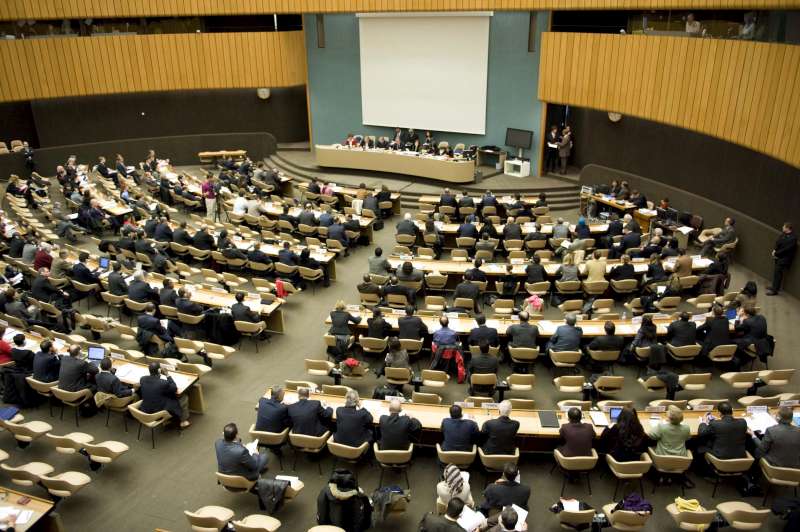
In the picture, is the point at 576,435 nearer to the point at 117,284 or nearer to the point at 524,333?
the point at 524,333

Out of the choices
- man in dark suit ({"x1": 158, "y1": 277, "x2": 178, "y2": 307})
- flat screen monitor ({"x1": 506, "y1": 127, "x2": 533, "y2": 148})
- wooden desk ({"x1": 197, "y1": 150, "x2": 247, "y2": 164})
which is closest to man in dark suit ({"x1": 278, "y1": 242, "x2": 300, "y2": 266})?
man in dark suit ({"x1": 158, "y1": 277, "x2": 178, "y2": 307})

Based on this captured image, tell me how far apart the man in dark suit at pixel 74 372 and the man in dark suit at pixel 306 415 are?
342 cm

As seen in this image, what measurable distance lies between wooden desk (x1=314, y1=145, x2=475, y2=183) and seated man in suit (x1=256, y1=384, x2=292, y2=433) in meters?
13.7

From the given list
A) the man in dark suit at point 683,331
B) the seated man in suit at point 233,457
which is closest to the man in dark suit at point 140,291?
the seated man in suit at point 233,457

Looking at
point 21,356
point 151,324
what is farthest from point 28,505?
point 151,324

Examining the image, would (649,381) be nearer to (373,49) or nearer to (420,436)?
(420,436)

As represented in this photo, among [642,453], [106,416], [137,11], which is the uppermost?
[137,11]

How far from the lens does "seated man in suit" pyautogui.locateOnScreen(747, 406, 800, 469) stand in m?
7.55

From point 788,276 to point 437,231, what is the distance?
8007 mm

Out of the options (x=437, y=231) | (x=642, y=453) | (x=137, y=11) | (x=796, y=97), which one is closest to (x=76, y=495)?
(x=642, y=453)

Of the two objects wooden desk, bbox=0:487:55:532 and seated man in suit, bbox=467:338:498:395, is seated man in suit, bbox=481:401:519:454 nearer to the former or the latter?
seated man in suit, bbox=467:338:498:395

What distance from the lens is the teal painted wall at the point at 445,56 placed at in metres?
21.3

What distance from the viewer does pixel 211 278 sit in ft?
45.1

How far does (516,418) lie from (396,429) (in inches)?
67.0
